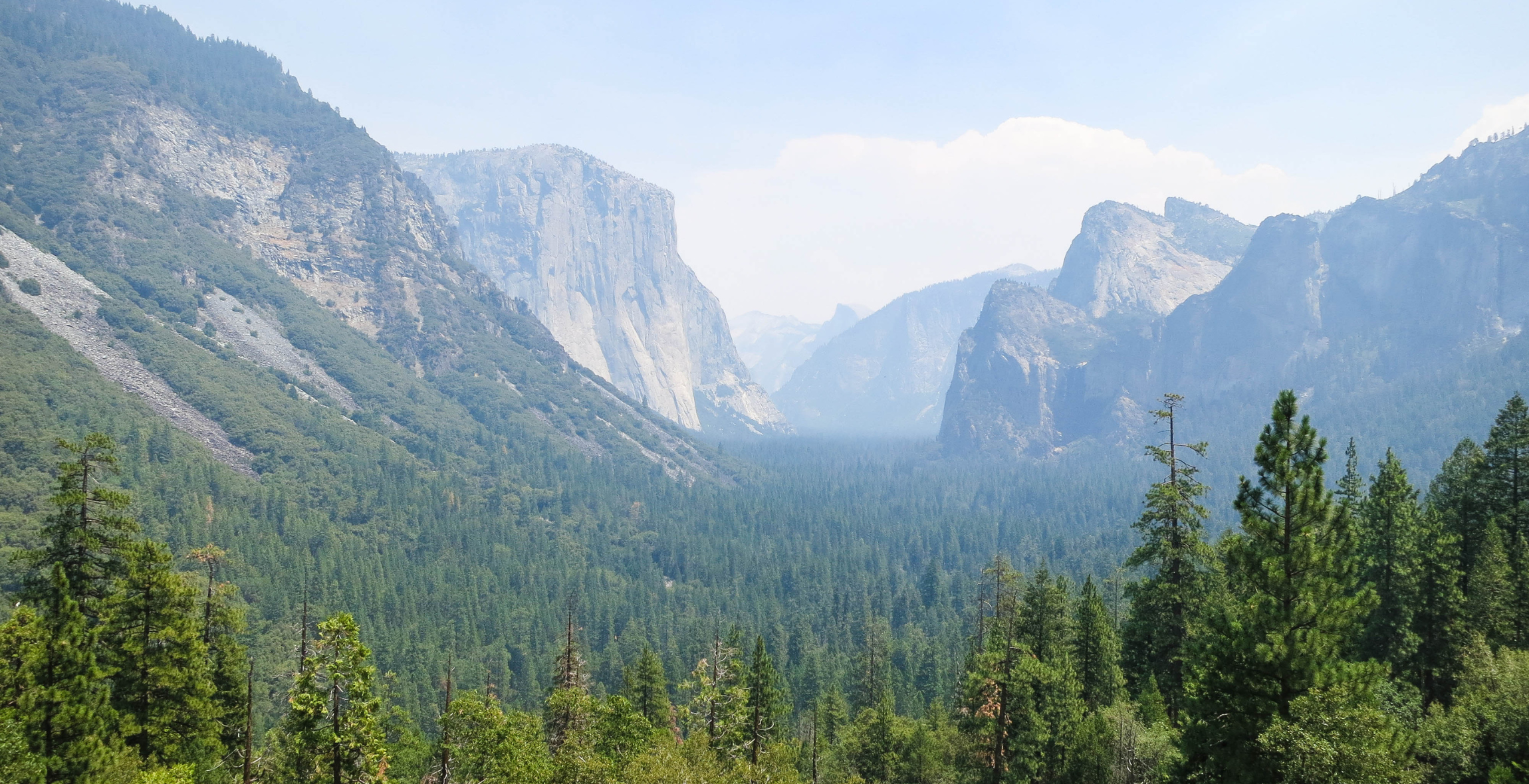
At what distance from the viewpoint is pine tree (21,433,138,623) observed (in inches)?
1176

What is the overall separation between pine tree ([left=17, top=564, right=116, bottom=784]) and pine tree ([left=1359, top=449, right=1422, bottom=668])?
52.0m

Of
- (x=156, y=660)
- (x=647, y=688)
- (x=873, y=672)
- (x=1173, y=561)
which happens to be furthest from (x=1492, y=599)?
(x=156, y=660)

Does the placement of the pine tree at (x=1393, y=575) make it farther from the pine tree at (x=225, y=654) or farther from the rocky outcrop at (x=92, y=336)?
the rocky outcrop at (x=92, y=336)

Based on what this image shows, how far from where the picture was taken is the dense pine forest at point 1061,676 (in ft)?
75.2

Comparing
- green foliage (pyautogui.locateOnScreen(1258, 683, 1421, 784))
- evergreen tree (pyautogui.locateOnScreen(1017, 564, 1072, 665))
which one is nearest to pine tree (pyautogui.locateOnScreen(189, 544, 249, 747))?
evergreen tree (pyautogui.locateOnScreen(1017, 564, 1072, 665))

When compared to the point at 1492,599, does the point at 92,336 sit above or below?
above

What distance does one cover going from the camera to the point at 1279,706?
885 inches

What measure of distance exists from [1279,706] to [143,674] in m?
41.3

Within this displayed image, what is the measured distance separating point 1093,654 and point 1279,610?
24.9 metres

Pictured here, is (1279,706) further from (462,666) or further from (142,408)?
(142,408)

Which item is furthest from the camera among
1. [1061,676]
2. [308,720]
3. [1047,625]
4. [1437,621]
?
[1047,625]

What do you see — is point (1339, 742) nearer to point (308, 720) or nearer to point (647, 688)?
point (308, 720)

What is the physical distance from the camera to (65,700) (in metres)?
26.9

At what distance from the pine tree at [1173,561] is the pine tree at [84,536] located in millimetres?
44712
